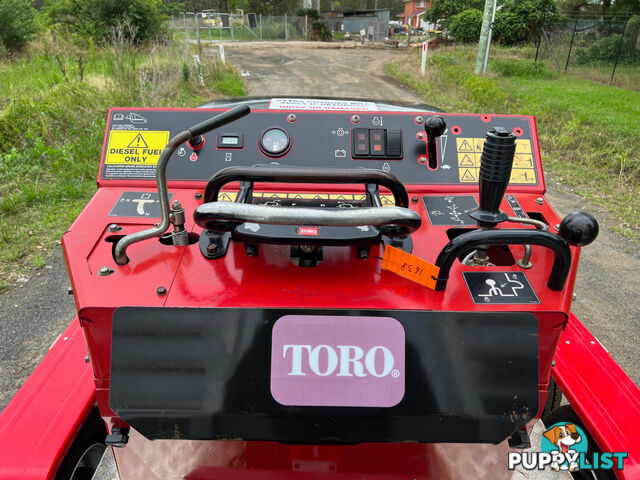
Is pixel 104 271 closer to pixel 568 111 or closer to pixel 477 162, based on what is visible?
pixel 477 162

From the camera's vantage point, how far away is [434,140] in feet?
6.68

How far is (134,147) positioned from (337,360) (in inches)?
55.1

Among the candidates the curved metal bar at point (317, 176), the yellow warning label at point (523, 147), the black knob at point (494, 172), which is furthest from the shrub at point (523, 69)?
the curved metal bar at point (317, 176)

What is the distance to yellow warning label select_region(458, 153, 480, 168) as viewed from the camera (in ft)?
6.69

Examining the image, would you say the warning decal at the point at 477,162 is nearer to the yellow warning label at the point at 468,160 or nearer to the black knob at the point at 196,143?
the yellow warning label at the point at 468,160

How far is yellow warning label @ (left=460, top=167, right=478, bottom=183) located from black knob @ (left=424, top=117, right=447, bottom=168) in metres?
0.12

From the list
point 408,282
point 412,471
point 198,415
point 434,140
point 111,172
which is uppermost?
point 434,140

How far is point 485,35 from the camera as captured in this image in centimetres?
1341

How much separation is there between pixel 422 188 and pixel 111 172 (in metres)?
1.38

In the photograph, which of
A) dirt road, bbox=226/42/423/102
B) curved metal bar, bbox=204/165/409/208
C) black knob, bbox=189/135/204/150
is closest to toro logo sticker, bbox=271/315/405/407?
Answer: curved metal bar, bbox=204/165/409/208

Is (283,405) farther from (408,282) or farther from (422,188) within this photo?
(422,188)

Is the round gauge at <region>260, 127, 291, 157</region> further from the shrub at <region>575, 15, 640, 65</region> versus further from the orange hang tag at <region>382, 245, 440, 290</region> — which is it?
the shrub at <region>575, 15, 640, 65</region>

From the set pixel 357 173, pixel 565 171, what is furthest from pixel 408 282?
pixel 565 171

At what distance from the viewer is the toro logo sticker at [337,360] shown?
130cm
